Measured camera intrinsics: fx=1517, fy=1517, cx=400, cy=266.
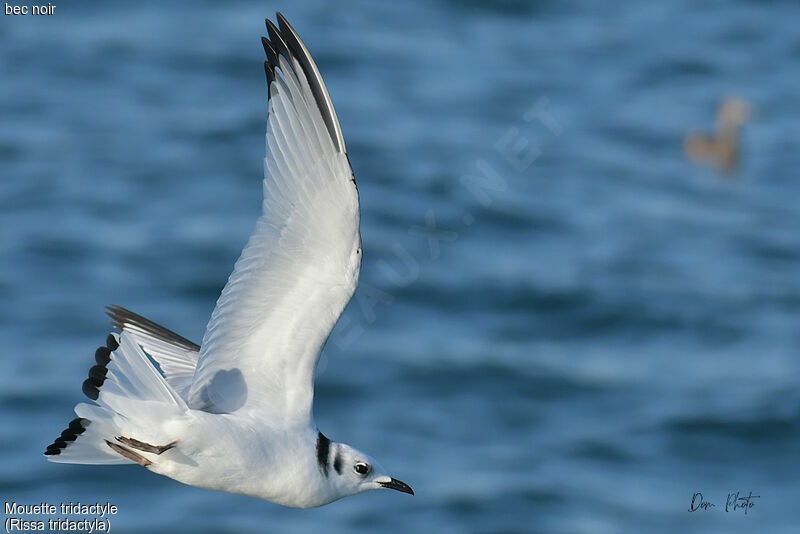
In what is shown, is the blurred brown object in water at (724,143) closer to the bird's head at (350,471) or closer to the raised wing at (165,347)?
the raised wing at (165,347)

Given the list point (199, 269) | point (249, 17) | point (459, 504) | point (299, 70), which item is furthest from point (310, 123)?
point (249, 17)

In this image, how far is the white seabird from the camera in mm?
6090

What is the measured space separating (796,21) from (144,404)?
20.8 m

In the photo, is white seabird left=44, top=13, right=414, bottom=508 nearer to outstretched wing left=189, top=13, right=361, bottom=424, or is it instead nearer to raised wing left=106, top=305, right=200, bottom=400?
outstretched wing left=189, top=13, right=361, bottom=424

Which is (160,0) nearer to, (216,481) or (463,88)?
(463,88)

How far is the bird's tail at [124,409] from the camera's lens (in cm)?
604

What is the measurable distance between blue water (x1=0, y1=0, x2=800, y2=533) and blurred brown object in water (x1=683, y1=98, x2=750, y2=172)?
31 centimetres

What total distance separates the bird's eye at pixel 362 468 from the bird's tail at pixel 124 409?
786 millimetres

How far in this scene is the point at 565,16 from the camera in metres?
24.7

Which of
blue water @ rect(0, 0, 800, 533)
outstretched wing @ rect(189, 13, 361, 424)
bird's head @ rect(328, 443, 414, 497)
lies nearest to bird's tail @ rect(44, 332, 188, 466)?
outstretched wing @ rect(189, 13, 361, 424)

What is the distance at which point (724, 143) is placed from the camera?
1920 centimetres
